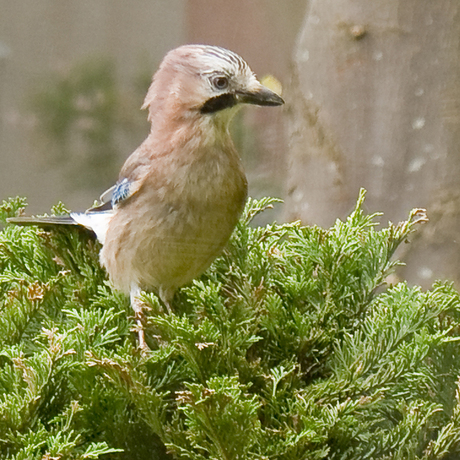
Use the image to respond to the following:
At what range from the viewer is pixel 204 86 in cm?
111

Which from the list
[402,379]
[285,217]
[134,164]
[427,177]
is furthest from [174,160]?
[427,177]

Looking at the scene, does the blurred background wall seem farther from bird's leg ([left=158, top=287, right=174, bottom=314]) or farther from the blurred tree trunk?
bird's leg ([left=158, top=287, right=174, bottom=314])

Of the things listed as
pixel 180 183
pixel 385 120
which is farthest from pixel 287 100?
pixel 180 183

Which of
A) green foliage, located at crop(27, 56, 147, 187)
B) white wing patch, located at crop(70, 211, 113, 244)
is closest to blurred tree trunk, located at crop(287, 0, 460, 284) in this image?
white wing patch, located at crop(70, 211, 113, 244)

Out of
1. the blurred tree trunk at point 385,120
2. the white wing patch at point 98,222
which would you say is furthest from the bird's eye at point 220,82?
the blurred tree trunk at point 385,120

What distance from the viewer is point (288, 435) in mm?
868

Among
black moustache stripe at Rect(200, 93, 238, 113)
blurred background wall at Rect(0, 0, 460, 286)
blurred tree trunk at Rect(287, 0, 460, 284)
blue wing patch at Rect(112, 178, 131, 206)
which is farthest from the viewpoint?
blurred tree trunk at Rect(287, 0, 460, 284)

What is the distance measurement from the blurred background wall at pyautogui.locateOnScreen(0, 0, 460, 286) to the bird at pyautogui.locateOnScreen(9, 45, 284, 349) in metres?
0.04

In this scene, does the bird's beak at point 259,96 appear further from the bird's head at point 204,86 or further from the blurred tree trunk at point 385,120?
the blurred tree trunk at point 385,120

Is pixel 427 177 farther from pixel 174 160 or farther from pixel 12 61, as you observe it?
pixel 12 61

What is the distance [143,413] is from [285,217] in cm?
96

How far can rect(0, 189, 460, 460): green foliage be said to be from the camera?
0.86 m

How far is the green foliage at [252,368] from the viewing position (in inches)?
33.9

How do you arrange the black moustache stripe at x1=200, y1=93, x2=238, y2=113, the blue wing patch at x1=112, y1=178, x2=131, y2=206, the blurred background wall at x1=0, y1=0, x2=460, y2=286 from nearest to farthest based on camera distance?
1. the blurred background wall at x1=0, y1=0, x2=460, y2=286
2. the black moustache stripe at x1=200, y1=93, x2=238, y2=113
3. the blue wing patch at x1=112, y1=178, x2=131, y2=206
